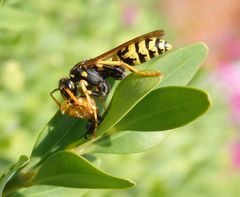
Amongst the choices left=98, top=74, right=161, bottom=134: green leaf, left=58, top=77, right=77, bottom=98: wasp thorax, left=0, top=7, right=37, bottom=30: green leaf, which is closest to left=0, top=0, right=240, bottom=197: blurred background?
left=0, top=7, right=37, bottom=30: green leaf

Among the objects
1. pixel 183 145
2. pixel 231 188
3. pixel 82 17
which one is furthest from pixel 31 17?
pixel 231 188

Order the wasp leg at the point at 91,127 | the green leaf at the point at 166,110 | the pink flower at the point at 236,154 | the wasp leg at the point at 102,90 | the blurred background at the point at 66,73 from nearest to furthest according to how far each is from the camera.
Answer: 1. the green leaf at the point at 166,110
2. the wasp leg at the point at 91,127
3. the wasp leg at the point at 102,90
4. the blurred background at the point at 66,73
5. the pink flower at the point at 236,154

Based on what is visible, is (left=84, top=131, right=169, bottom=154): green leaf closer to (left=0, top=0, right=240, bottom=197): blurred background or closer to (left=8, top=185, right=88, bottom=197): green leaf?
(left=8, top=185, right=88, bottom=197): green leaf

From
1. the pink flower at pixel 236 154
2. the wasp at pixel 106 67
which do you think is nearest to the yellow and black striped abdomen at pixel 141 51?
the wasp at pixel 106 67

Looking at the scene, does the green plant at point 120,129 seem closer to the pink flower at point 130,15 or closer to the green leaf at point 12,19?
the green leaf at point 12,19

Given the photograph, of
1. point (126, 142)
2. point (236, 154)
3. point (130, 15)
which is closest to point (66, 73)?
point (126, 142)

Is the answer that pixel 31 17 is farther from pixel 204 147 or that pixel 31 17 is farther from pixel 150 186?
pixel 204 147

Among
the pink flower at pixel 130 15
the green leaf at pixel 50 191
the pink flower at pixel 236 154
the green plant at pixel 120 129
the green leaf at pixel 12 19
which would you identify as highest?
the green leaf at pixel 12 19
